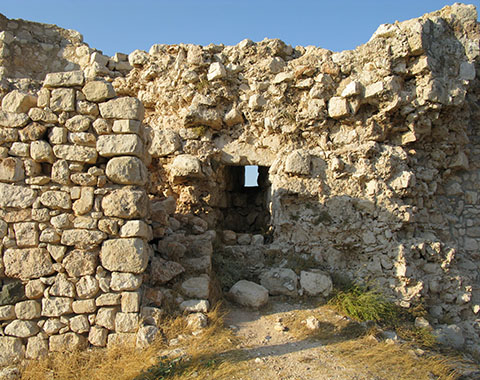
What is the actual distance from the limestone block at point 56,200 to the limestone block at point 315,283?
310 cm

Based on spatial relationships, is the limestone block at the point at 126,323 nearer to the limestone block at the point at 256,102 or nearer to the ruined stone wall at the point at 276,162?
the ruined stone wall at the point at 276,162

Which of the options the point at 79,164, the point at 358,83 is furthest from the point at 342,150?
the point at 79,164

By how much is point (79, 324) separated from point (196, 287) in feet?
A: 4.29

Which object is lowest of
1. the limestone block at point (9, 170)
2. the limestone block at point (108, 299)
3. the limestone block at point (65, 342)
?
the limestone block at point (65, 342)

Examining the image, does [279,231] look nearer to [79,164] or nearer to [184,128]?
[184,128]

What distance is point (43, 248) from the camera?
4.04 meters

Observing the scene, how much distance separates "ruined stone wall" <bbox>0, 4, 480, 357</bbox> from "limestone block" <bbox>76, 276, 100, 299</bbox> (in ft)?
0.57

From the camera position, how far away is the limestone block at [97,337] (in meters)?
3.96

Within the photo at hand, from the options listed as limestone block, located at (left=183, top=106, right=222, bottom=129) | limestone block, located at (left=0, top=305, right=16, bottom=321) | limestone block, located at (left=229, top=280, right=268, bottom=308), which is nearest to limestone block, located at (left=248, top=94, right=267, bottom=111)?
limestone block, located at (left=183, top=106, right=222, bottom=129)

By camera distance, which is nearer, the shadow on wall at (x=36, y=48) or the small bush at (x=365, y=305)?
the small bush at (x=365, y=305)

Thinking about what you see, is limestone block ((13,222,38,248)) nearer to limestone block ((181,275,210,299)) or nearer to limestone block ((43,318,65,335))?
limestone block ((43,318,65,335))

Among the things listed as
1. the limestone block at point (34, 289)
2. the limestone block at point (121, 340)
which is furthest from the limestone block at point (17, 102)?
the limestone block at point (121, 340)

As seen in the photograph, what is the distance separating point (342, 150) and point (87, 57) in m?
5.12

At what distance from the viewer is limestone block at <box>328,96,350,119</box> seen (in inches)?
240
